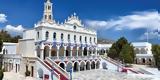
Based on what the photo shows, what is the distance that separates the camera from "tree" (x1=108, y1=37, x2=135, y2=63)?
56188 millimetres

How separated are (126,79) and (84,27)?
1701 cm

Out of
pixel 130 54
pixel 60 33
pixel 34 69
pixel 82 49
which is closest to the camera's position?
pixel 34 69

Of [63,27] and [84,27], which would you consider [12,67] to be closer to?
[63,27]

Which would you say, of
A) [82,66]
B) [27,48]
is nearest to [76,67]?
[82,66]

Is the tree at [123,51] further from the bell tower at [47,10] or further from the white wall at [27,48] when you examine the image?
the white wall at [27,48]

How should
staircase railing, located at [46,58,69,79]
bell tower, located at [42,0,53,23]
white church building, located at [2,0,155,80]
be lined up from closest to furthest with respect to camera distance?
1. staircase railing, located at [46,58,69,79]
2. white church building, located at [2,0,155,80]
3. bell tower, located at [42,0,53,23]

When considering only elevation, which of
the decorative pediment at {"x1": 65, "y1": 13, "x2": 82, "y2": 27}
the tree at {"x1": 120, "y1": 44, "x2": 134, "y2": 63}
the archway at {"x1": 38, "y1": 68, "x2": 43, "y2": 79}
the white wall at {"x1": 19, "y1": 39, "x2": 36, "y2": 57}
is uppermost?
the decorative pediment at {"x1": 65, "y1": 13, "x2": 82, "y2": 27}

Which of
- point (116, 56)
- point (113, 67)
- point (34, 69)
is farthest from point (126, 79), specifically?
point (116, 56)

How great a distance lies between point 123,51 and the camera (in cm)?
5662

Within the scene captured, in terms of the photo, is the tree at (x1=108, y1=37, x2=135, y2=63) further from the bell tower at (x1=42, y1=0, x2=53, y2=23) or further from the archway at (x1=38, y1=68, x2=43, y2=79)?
the archway at (x1=38, y1=68, x2=43, y2=79)

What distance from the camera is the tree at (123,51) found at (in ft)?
184

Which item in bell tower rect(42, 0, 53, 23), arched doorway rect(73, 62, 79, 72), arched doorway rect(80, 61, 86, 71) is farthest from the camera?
arched doorway rect(80, 61, 86, 71)

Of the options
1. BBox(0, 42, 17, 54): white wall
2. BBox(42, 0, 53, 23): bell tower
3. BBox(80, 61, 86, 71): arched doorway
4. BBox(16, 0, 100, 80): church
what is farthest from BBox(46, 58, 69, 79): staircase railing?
BBox(42, 0, 53, 23): bell tower

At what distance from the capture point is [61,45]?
45000 millimetres
